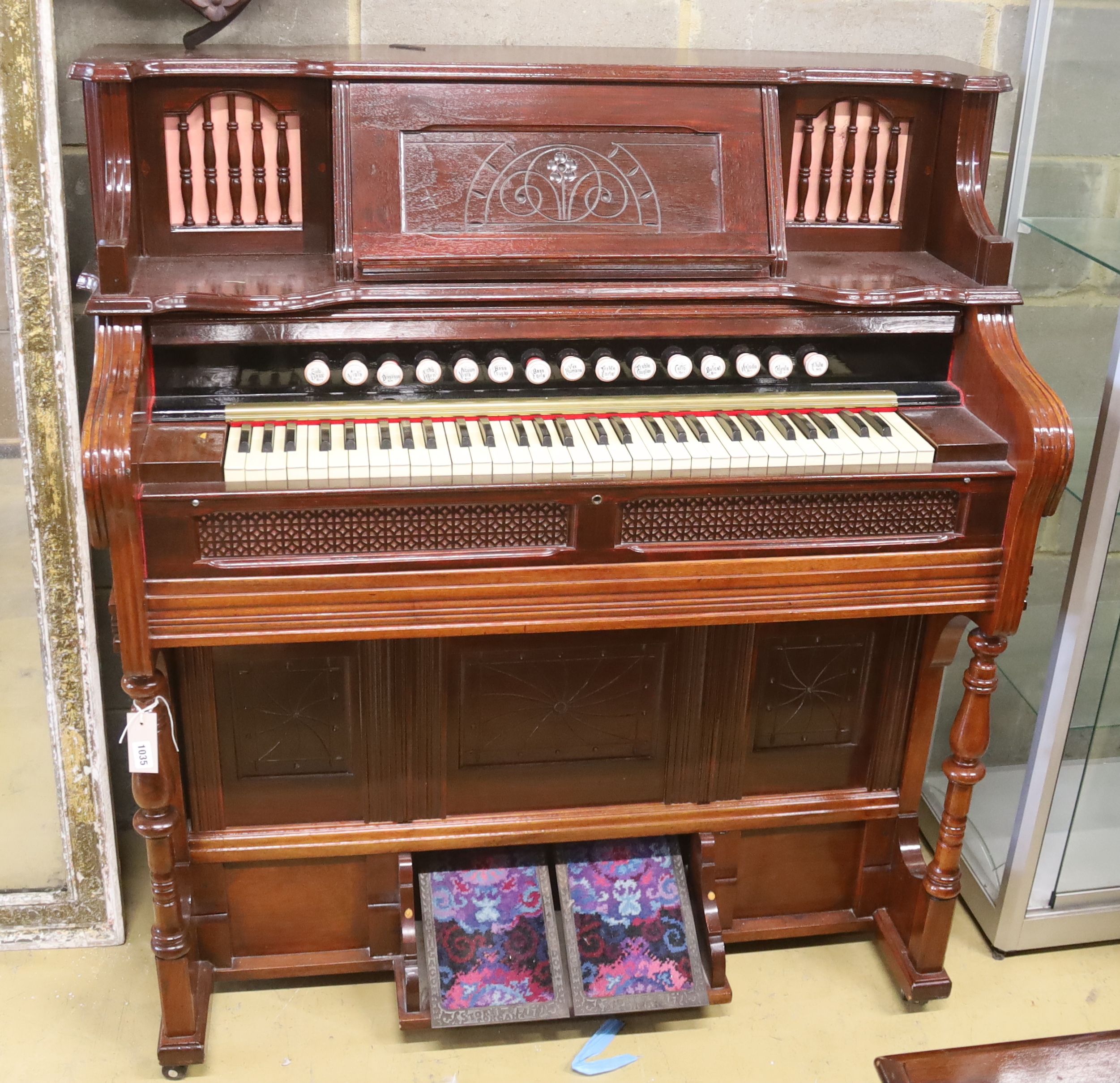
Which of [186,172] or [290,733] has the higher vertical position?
[186,172]

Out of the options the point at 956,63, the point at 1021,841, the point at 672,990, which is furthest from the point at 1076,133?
the point at 672,990

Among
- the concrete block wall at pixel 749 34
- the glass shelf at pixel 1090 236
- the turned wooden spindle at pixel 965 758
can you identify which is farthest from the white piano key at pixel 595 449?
the glass shelf at pixel 1090 236

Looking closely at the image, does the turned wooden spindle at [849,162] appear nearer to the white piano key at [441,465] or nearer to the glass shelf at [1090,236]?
the glass shelf at [1090,236]

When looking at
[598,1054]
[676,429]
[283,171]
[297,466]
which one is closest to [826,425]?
[676,429]

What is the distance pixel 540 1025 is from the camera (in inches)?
97.7

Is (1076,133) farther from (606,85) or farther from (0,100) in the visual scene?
(0,100)

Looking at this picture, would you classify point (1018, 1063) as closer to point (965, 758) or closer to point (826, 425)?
point (965, 758)

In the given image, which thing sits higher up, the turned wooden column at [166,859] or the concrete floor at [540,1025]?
the turned wooden column at [166,859]

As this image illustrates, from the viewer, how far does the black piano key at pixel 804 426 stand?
2.06 m

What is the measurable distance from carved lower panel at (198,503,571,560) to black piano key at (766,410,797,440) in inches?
14.3

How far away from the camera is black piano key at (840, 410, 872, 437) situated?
2.08 m

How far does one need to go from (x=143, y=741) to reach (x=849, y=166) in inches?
58.7

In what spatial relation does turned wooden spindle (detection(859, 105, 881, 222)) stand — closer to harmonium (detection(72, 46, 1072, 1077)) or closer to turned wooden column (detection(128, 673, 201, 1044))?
harmonium (detection(72, 46, 1072, 1077))

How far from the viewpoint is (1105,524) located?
2350 mm
